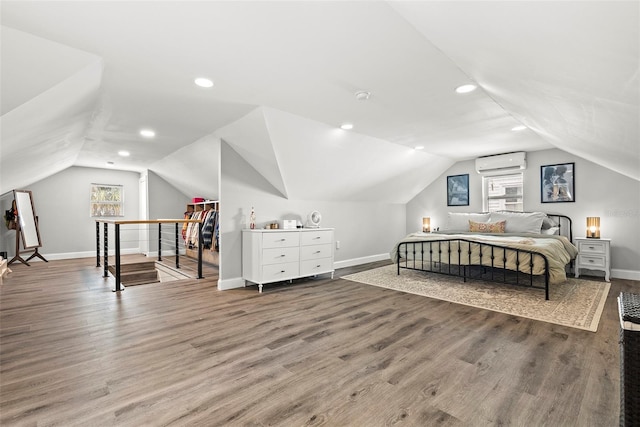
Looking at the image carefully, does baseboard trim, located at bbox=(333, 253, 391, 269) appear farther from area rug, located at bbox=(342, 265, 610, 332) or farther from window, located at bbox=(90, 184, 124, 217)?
window, located at bbox=(90, 184, 124, 217)

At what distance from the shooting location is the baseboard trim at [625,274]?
→ 476cm

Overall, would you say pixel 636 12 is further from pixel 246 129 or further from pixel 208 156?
pixel 208 156

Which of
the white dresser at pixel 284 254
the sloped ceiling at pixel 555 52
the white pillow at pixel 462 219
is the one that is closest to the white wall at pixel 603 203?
the white pillow at pixel 462 219

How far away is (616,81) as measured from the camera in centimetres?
138

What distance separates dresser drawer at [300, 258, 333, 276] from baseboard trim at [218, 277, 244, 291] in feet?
3.05

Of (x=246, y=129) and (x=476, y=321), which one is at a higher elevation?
(x=246, y=129)

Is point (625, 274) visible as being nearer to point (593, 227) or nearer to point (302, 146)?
point (593, 227)

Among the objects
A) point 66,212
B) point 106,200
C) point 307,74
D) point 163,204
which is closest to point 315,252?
point 307,74

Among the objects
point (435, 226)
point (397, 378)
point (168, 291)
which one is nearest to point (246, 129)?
point (168, 291)

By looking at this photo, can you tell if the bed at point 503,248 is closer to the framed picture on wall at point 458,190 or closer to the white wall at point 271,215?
the framed picture on wall at point 458,190

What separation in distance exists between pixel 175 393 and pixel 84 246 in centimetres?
744

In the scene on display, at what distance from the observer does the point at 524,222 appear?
5.34 metres

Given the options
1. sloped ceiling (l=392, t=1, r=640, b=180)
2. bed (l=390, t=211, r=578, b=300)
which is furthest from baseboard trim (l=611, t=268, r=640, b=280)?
sloped ceiling (l=392, t=1, r=640, b=180)

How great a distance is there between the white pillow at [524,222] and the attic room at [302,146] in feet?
2.53
